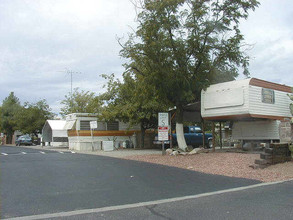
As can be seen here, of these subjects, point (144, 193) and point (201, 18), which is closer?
point (144, 193)

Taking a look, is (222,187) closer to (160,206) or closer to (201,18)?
(160,206)

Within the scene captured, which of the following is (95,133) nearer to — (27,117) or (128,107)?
(128,107)

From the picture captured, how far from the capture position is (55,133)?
31.2 m

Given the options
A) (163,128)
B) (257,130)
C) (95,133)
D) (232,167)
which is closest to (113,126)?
(95,133)

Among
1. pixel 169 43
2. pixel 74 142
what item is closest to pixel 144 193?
pixel 169 43

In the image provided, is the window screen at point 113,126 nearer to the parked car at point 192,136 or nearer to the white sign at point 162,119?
the parked car at point 192,136

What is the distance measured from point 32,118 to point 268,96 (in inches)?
1594

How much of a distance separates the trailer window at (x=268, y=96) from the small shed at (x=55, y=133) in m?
22.0

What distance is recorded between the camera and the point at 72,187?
788cm

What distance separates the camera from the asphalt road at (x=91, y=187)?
6.11 metres

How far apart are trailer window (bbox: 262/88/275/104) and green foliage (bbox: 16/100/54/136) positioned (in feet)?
131

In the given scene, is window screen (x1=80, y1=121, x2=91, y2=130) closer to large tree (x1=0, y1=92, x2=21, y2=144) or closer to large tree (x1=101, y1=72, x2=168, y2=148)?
large tree (x1=101, y1=72, x2=168, y2=148)

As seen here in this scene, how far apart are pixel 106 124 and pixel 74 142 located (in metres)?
2.98

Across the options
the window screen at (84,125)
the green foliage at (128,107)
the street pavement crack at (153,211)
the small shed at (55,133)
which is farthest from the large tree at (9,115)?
the street pavement crack at (153,211)
